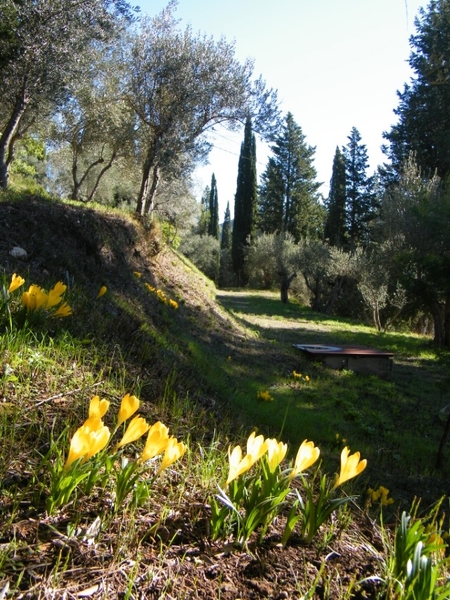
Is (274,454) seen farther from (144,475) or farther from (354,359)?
(354,359)

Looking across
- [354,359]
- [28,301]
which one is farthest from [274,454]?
[354,359]

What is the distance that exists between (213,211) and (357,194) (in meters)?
20.8

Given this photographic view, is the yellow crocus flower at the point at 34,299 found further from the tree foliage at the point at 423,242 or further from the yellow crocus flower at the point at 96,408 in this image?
the tree foliage at the point at 423,242

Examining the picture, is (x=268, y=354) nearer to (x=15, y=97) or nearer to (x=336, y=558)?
(x=15, y=97)

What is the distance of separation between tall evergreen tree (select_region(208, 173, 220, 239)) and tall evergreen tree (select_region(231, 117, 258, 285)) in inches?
281

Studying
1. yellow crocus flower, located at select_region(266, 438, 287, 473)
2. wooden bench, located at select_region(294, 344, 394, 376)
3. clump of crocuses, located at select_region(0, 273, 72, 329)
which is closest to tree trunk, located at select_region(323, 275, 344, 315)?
wooden bench, located at select_region(294, 344, 394, 376)

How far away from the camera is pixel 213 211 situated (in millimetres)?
52844

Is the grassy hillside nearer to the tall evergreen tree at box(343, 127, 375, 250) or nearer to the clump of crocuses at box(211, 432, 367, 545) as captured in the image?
the clump of crocuses at box(211, 432, 367, 545)

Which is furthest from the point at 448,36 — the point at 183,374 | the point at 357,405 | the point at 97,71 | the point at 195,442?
the point at 195,442

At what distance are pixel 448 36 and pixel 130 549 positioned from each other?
69.2ft

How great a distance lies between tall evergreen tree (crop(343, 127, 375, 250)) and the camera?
34.9m

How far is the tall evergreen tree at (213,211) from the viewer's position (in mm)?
50719

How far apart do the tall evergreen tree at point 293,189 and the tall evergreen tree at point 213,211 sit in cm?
934

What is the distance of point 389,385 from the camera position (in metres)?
9.55
